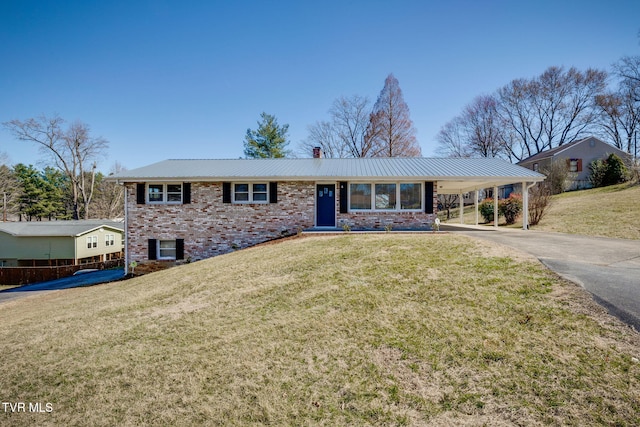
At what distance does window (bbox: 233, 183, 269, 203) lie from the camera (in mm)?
14188

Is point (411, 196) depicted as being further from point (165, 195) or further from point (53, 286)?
point (53, 286)

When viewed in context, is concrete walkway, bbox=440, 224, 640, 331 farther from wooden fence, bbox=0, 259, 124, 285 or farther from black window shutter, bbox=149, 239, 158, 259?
wooden fence, bbox=0, 259, 124, 285

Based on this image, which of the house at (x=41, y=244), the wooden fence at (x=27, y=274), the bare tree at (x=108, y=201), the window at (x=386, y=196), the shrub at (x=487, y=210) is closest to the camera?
the window at (x=386, y=196)

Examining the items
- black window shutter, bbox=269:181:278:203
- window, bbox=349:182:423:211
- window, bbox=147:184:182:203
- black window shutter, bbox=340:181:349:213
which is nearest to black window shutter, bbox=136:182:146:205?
window, bbox=147:184:182:203

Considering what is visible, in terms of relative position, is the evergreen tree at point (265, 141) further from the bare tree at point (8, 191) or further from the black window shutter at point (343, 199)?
the bare tree at point (8, 191)

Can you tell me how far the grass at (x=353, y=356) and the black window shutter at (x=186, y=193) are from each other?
8.02 metres

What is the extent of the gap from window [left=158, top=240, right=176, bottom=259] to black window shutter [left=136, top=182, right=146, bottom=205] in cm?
205

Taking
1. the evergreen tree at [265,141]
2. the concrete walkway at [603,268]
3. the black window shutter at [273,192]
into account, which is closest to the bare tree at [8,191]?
the evergreen tree at [265,141]

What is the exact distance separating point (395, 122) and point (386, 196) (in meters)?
15.7

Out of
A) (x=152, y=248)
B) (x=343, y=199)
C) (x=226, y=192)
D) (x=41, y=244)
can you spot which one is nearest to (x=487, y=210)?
(x=343, y=199)

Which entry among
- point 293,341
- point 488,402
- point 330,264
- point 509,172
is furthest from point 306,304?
point 509,172

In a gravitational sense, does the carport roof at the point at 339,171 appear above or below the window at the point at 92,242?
above

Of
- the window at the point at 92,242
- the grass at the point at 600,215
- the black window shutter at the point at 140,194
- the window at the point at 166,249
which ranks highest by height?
the black window shutter at the point at 140,194

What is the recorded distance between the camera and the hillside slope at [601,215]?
13.6 m
